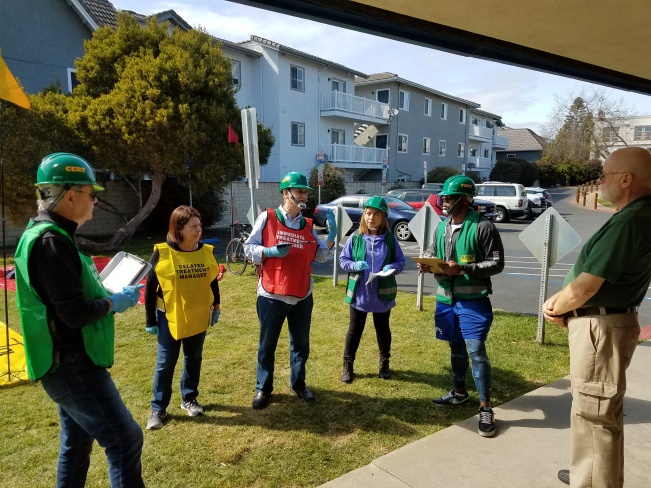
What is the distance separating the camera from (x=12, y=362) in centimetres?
477

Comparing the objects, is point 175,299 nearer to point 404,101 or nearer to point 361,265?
point 361,265

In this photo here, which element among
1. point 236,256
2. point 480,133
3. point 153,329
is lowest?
point 236,256

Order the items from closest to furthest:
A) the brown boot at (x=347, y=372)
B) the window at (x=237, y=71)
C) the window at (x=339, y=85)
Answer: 1. the brown boot at (x=347, y=372)
2. the window at (x=237, y=71)
3. the window at (x=339, y=85)

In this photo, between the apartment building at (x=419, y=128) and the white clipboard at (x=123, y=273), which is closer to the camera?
the white clipboard at (x=123, y=273)

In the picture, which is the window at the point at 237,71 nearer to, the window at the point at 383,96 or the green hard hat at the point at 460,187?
the window at the point at 383,96

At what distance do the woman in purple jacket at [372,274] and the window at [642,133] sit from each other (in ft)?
175

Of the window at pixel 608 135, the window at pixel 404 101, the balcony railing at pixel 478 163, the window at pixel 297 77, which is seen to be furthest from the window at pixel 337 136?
the window at pixel 608 135

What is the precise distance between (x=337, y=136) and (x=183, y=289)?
26698 millimetres

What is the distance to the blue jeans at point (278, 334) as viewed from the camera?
3.85 m

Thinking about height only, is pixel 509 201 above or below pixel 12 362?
above

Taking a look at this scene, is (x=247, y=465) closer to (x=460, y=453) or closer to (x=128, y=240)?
(x=460, y=453)

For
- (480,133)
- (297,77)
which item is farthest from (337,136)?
(480,133)

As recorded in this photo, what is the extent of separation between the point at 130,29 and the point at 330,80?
1707cm

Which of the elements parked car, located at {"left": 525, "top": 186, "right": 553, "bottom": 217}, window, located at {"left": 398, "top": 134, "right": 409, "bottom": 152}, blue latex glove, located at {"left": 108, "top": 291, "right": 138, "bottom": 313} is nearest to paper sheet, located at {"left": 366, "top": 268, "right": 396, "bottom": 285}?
blue latex glove, located at {"left": 108, "top": 291, "right": 138, "bottom": 313}
